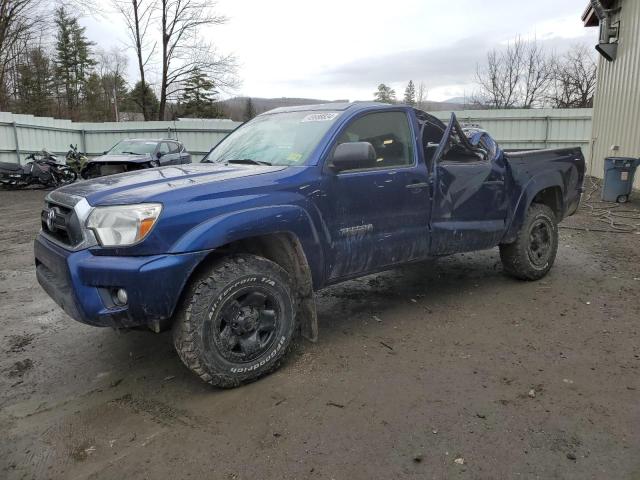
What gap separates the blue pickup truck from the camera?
2.81 m

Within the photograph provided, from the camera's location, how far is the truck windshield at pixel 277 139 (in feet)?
12.2

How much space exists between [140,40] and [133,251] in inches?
1242

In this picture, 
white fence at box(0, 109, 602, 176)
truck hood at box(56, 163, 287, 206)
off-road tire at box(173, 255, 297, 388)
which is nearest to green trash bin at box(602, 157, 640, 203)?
white fence at box(0, 109, 602, 176)

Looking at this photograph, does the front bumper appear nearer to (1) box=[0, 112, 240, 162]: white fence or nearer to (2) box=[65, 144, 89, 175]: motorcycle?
(2) box=[65, 144, 89, 175]: motorcycle

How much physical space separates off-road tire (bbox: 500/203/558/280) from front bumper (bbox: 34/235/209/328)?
3603mm

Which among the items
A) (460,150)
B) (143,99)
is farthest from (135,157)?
(143,99)

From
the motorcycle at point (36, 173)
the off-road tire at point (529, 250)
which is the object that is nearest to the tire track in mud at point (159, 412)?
the off-road tire at point (529, 250)

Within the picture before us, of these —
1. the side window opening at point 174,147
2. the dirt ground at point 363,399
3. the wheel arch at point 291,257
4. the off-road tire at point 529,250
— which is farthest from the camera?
the side window opening at point 174,147

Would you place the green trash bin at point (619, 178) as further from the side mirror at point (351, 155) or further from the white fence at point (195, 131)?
the side mirror at point (351, 155)

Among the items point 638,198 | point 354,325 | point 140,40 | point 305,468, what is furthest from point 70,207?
point 140,40

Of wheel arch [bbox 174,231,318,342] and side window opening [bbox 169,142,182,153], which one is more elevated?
side window opening [bbox 169,142,182,153]

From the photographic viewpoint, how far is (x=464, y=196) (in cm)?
454

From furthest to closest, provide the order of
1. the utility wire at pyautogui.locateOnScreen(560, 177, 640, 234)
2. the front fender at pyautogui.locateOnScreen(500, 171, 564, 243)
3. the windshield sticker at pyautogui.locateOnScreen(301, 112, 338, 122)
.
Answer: the utility wire at pyautogui.locateOnScreen(560, 177, 640, 234), the front fender at pyautogui.locateOnScreen(500, 171, 564, 243), the windshield sticker at pyautogui.locateOnScreen(301, 112, 338, 122)

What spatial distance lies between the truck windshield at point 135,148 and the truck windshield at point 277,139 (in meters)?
9.80
